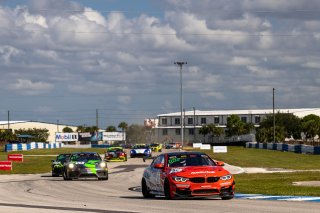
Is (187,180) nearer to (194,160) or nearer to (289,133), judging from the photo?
(194,160)

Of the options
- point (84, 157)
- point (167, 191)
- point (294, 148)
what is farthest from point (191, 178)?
point (294, 148)

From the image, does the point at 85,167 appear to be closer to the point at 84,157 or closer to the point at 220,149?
the point at 84,157

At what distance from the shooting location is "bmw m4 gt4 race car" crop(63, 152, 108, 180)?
109 ft

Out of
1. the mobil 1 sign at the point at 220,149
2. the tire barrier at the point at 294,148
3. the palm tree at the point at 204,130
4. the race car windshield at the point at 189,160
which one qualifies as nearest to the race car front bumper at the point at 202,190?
the race car windshield at the point at 189,160

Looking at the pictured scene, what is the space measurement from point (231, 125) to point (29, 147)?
69.0 metres

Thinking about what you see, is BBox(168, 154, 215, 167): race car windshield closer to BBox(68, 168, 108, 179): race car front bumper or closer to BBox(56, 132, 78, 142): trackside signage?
BBox(68, 168, 108, 179): race car front bumper

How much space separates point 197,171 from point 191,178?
269 mm

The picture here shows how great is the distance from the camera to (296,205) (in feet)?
55.8

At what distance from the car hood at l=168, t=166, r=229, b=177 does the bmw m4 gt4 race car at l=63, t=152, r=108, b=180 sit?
1480cm

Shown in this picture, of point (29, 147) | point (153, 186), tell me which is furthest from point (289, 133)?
point (153, 186)

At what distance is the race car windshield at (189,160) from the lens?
63.5 feet

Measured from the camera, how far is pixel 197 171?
727 inches

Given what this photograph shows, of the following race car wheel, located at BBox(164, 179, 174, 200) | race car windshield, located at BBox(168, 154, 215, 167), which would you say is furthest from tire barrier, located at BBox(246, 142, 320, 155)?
race car wheel, located at BBox(164, 179, 174, 200)

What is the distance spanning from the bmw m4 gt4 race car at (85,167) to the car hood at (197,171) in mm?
14798
